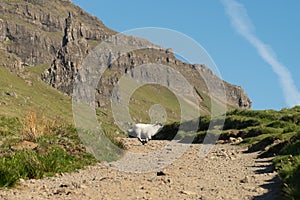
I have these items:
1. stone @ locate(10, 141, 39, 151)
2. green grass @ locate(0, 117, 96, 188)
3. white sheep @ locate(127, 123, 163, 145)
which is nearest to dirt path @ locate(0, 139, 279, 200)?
green grass @ locate(0, 117, 96, 188)

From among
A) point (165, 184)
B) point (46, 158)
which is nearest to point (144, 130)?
point (46, 158)

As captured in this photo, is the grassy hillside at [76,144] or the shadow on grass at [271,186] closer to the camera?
the shadow on grass at [271,186]

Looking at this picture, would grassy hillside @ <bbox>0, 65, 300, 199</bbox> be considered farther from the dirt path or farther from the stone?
the dirt path

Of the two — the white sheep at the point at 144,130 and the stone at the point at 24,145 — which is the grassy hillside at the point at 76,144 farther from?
the white sheep at the point at 144,130

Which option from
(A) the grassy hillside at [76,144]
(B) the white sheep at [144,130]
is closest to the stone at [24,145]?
(A) the grassy hillside at [76,144]

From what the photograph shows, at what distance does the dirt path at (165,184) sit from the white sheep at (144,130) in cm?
580

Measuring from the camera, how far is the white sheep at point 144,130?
66.9ft

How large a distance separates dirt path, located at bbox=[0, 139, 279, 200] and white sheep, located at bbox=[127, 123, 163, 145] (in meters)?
5.80

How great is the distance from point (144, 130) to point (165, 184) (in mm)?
10329

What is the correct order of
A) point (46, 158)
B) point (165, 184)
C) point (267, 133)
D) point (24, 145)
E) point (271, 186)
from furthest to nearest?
point (267, 133) < point (24, 145) < point (46, 158) < point (165, 184) < point (271, 186)

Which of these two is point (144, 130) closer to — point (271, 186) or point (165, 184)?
point (165, 184)

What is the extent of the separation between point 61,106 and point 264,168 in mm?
182264

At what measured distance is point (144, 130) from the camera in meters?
20.7

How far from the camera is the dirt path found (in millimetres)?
9203
